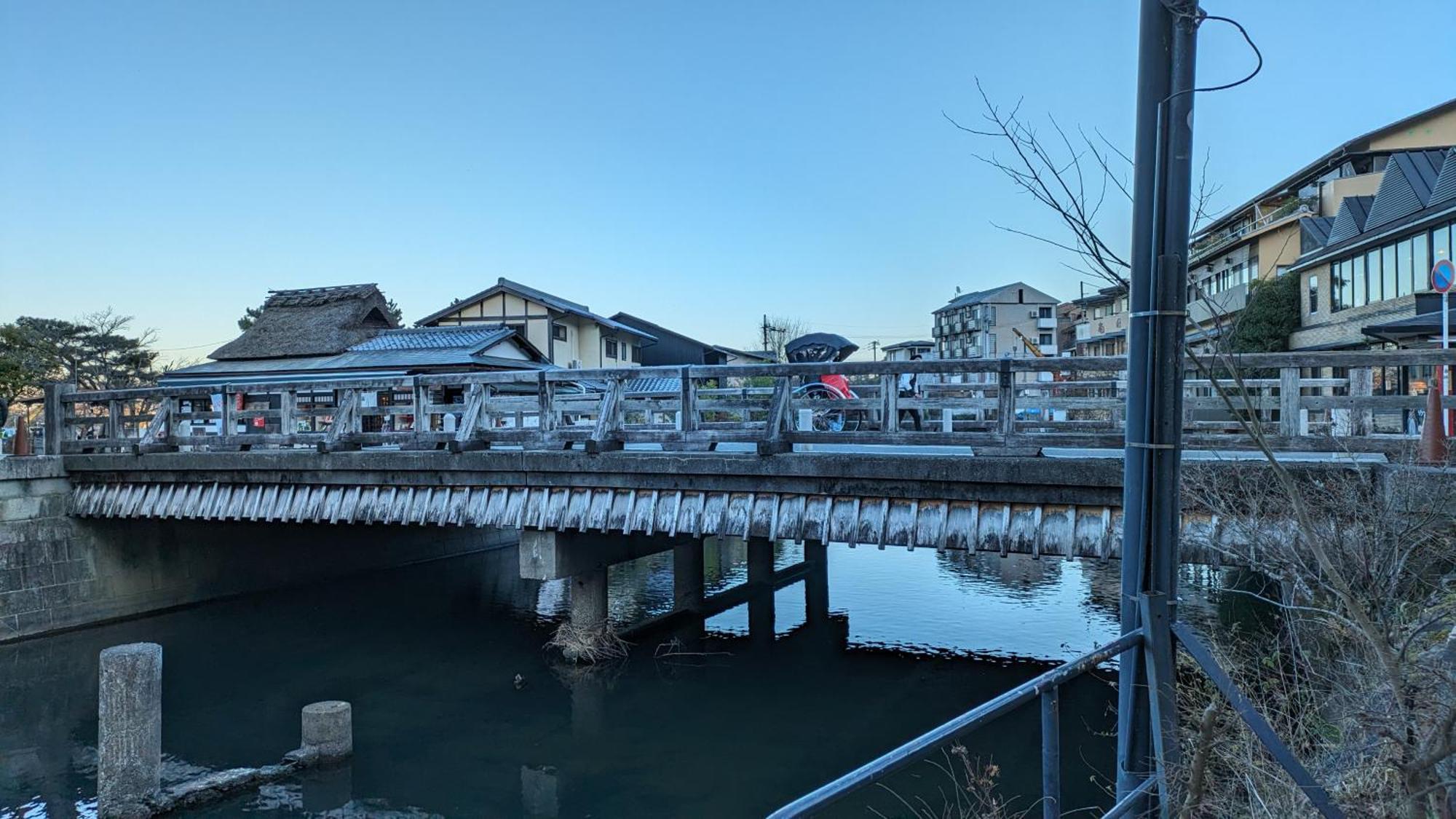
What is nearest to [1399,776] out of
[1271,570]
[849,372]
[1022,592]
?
[1271,570]

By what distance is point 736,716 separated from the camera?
1224cm

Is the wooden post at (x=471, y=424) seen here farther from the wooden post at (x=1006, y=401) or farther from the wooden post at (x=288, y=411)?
the wooden post at (x=1006, y=401)

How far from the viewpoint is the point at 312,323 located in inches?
1463

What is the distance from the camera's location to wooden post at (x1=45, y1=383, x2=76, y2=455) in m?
16.6

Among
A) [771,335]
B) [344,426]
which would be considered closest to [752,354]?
[771,335]

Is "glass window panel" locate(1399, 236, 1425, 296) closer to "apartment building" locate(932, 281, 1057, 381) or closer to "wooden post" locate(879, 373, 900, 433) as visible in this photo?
"wooden post" locate(879, 373, 900, 433)

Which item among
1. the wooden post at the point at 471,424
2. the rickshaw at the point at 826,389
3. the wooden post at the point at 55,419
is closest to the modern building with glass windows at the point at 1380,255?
the rickshaw at the point at 826,389

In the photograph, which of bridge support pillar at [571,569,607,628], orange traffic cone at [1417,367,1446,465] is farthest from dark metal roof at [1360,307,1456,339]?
bridge support pillar at [571,569,607,628]

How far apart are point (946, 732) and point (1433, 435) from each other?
719 centimetres

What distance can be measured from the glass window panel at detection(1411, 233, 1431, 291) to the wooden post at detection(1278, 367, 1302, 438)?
67.0 feet

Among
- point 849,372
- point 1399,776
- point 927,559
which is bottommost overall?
point 927,559

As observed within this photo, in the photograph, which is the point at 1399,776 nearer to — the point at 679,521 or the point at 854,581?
the point at 679,521

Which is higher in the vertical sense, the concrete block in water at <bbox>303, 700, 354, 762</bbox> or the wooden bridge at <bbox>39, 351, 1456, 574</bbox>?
the wooden bridge at <bbox>39, 351, 1456, 574</bbox>

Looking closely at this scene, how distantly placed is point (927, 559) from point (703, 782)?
16.5 m
